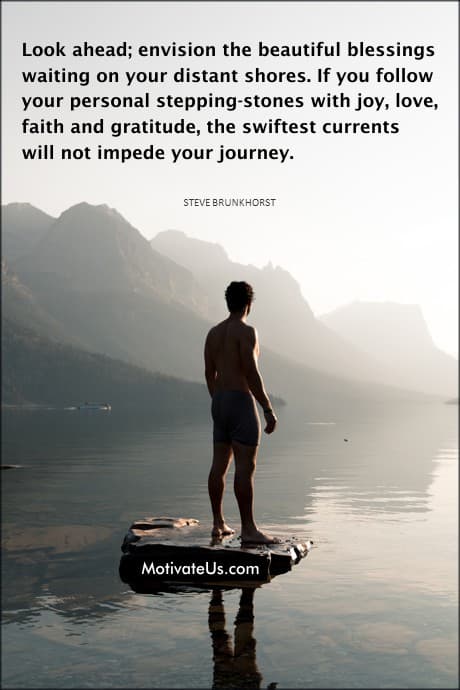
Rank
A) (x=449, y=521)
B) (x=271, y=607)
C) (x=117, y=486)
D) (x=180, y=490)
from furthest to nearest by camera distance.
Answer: (x=117, y=486), (x=180, y=490), (x=449, y=521), (x=271, y=607)

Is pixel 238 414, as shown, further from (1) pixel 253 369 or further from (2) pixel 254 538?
(2) pixel 254 538

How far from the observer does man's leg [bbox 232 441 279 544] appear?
35.8ft

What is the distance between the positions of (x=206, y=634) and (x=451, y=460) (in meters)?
69.9

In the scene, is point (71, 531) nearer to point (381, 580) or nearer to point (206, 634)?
point (381, 580)

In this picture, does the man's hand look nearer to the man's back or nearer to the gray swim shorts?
the gray swim shorts

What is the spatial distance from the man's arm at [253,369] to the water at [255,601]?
3098mm

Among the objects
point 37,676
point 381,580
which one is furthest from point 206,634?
point 381,580

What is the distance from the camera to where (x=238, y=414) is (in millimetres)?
10836

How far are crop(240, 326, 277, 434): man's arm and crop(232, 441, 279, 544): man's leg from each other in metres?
0.46

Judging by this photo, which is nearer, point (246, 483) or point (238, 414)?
point (238, 414)

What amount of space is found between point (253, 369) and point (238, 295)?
0.95m

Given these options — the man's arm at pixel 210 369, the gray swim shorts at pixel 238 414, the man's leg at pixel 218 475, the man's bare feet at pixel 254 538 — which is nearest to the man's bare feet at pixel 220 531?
the man's leg at pixel 218 475

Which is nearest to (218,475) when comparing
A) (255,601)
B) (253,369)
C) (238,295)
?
(253,369)

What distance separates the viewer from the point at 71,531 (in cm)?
3447
